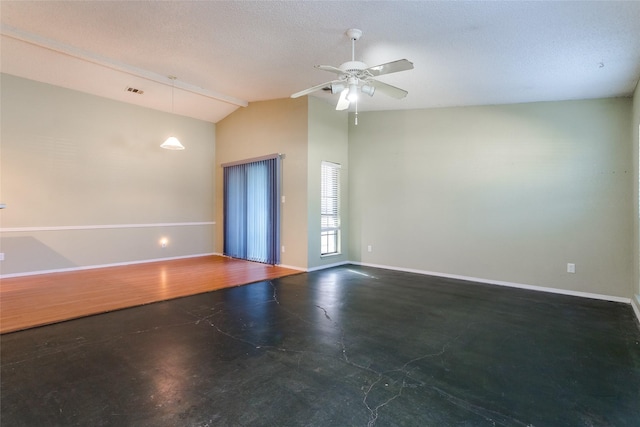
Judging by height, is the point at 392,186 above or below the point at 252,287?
above

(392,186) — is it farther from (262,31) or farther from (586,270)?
(262,31)

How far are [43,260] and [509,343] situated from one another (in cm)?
661

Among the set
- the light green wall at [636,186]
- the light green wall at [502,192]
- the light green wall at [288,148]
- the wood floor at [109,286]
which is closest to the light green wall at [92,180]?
the wood floor at [109,286]

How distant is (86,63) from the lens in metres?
4.56

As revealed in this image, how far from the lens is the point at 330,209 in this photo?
588cm

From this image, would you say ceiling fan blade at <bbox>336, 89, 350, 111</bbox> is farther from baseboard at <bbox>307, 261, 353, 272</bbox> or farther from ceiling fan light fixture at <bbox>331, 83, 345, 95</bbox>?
baseboard at <bbox>307, 261, 353, 272</bbox>

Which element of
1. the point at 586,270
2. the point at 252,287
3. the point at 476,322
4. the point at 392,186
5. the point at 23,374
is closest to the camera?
the point at 23,374

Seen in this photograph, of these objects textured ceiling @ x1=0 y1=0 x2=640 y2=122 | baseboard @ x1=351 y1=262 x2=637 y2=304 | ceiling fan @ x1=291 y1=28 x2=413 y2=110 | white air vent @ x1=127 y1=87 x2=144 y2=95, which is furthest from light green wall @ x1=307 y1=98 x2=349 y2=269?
white air vent @ x1=127 y1=87 x2=144 y2=95

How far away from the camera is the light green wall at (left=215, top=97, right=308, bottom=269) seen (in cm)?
545

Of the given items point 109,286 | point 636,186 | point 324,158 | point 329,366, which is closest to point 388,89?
point 324,158

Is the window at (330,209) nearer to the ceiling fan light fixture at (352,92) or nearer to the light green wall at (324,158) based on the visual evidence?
the light green wall at (324,158)

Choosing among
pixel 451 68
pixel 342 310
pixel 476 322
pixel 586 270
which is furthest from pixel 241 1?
pixel 586 270

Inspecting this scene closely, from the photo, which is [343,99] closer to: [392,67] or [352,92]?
[352,92]

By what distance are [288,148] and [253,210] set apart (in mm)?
1490
